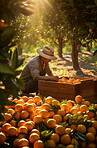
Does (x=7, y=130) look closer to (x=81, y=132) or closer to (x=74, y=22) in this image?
(x=81, y=132)

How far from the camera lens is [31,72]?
191 inches

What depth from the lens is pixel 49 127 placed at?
6.86 ft

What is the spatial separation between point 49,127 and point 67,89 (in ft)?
6.34

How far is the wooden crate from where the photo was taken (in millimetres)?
3943

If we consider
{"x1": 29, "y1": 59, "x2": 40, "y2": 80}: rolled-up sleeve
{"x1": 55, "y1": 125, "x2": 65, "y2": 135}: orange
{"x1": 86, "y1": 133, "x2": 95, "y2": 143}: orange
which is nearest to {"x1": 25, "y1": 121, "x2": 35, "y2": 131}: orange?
{"x1": 55, "y1": 125, "x2": 65, "y2": 135}: orange

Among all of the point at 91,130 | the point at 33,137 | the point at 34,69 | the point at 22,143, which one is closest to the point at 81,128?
the point at 91,130

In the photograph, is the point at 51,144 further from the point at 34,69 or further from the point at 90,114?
the point at 34,69

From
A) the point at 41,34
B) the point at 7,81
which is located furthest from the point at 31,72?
the point at 41,34

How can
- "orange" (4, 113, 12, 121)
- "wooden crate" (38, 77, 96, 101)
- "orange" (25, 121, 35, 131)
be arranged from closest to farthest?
"orange" (25, 121, 35, 131) → "orange" (4, 113, 12, 121) → "wooden crate" (38, 77, 96, 101)

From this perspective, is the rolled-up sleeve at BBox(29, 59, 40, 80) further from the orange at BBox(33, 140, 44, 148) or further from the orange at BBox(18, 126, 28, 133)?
the orange at BBox(33, 140, 44, 148)

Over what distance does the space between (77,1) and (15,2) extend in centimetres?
165

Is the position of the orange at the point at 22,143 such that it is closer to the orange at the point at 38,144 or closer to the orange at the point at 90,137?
the orange at the point at 38,144

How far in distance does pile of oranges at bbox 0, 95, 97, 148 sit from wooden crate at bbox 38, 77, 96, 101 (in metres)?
1.41

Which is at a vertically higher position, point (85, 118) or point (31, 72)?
point (31, 72)
